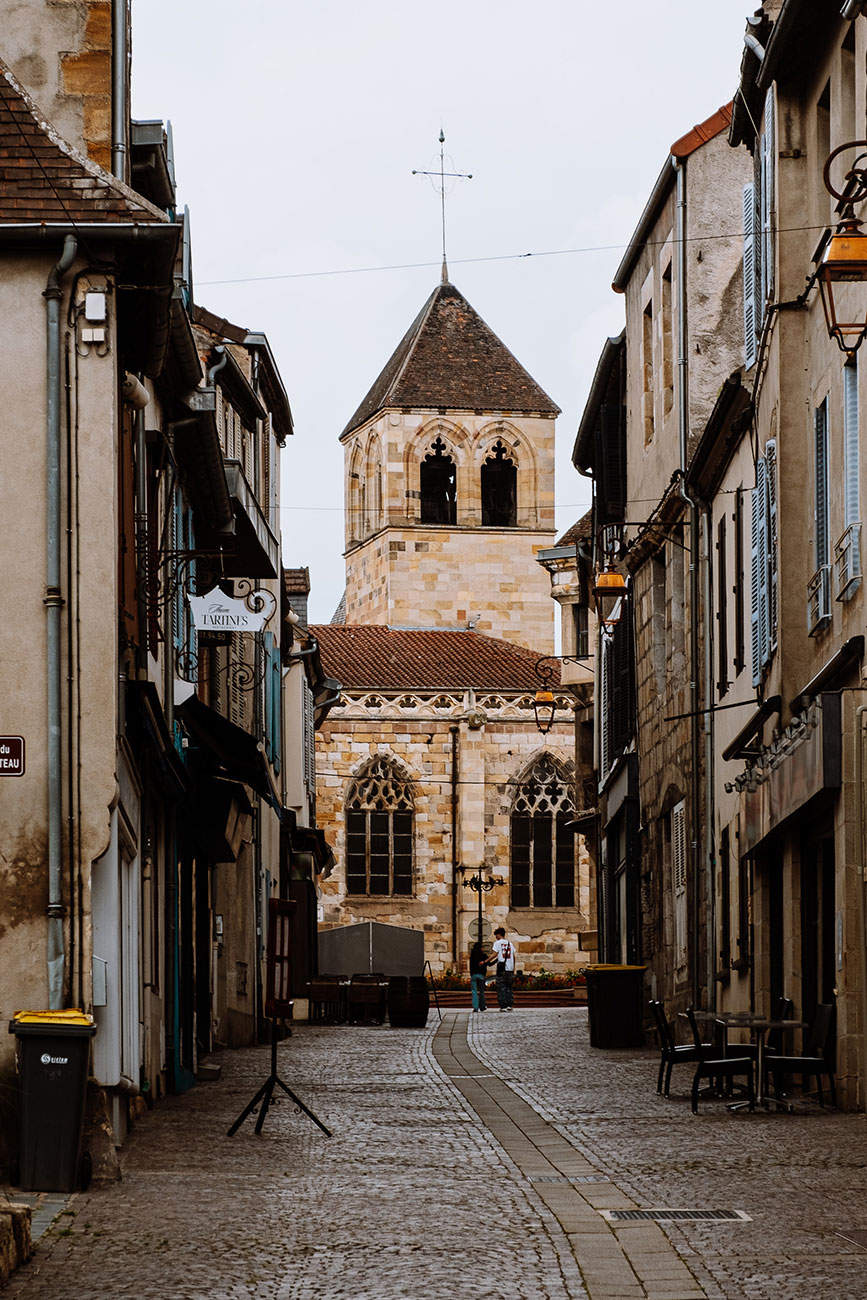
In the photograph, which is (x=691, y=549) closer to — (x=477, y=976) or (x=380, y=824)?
(x=477, y=976)

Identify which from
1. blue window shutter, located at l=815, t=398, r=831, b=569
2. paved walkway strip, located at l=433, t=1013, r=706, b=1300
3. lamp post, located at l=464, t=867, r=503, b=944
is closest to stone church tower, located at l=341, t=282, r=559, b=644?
lamp post, located at l=464, t=867, r=503, b=944

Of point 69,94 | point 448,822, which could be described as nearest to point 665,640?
point 69,94

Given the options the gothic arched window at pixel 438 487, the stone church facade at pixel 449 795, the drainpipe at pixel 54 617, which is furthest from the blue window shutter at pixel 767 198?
the gothic arched window at pixel 438 487

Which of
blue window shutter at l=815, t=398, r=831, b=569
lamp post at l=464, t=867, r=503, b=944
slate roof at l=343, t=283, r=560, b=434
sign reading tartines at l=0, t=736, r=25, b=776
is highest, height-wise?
slate roof at l=343, t=283, r=560, b=434

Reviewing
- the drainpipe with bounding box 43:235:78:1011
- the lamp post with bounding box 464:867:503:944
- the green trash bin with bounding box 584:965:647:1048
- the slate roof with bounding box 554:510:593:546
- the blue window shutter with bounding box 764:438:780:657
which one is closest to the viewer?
the drainpipe with bounding box 43:235:78:1011

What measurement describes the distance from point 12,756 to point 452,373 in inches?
2839

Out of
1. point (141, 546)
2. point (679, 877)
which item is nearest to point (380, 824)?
point (679, 877)

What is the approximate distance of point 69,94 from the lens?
15.2 m

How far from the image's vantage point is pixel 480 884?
202 ft

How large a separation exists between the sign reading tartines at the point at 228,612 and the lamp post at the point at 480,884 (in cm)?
4224

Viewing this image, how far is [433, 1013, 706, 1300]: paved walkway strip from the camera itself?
8.48 meters

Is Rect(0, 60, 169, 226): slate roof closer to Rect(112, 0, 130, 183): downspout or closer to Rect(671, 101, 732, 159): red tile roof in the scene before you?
Rect(112, 0, 130, 183): downspout

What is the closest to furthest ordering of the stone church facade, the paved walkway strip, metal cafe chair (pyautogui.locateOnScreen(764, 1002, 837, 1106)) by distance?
the paved walkway strip → metal cafe chair (pyautogui.locateOnScreen(764, 1002, 837, 1106)) → the stone church facade

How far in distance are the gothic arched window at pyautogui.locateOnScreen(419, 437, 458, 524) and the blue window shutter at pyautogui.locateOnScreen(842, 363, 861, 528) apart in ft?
220
